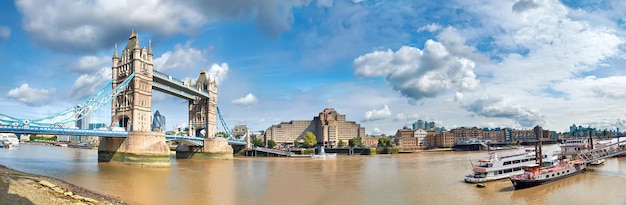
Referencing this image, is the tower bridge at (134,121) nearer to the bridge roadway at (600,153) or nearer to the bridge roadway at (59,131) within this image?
the bridge roadway at (59,131)

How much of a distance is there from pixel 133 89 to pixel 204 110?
101ft

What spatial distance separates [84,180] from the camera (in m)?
34.7

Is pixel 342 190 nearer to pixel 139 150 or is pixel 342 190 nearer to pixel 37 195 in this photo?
pixel 37 195

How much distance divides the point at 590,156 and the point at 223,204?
42.8 meters

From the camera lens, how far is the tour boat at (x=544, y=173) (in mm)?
31344

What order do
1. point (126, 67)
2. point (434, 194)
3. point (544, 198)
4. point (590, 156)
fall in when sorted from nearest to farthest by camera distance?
1. point (544, 198)
2. point (434, 194)
3. point (590, 156)
4. point (126, 67)

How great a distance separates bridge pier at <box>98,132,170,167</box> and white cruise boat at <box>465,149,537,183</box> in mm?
37782

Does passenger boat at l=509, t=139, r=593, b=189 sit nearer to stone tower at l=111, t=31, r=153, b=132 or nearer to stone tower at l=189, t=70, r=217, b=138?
stone tower at l=111, t=31, r=153, b=132

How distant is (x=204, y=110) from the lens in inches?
3531

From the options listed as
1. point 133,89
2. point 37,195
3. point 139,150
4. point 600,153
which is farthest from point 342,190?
point 133,89

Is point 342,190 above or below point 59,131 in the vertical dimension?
below

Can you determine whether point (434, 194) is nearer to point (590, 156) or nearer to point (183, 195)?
point (183, 195)

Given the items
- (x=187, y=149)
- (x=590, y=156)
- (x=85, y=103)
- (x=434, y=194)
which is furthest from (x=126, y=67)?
(x=590, y=156)

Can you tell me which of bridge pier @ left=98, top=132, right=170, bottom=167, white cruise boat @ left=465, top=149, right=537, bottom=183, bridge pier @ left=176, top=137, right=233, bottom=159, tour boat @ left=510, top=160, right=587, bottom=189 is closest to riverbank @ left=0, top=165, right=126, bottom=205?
bridge pier @ left=98, top=132, right=170, bottom=167
